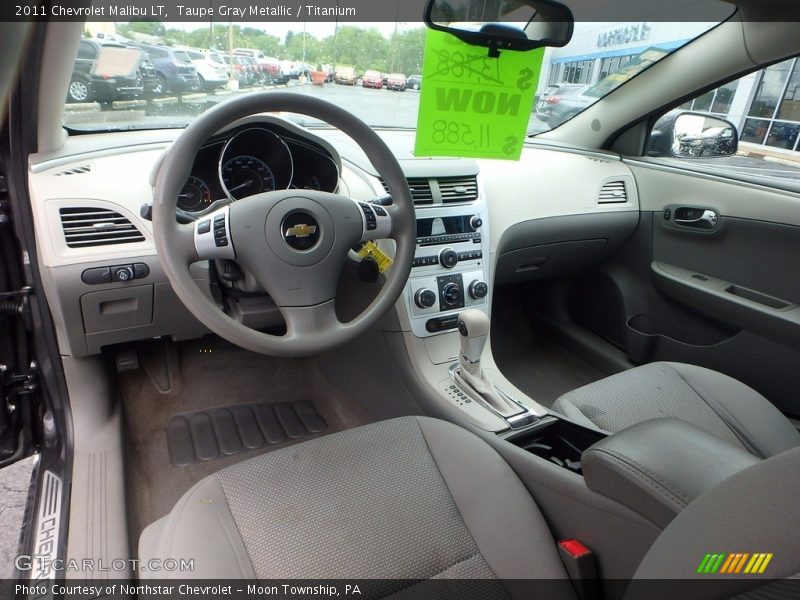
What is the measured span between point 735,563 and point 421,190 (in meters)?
1.41

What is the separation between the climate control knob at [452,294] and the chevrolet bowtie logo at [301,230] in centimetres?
66

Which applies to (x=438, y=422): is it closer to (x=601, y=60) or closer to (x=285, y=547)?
(x=285, y=547)

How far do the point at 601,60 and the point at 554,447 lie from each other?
1.51 m

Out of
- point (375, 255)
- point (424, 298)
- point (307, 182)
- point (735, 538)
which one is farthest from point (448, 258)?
point (735, 538)

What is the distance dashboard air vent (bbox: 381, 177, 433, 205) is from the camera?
172cm

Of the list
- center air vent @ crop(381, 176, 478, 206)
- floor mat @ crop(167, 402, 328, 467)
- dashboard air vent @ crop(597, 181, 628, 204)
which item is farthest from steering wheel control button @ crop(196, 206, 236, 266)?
dashboard air vent @ crop(597, 181, 628, 204)

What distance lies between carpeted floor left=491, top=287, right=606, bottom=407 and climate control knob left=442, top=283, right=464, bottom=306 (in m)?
0.87

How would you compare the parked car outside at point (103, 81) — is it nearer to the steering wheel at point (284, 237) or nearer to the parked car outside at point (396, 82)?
the steering wheel at point (284, 237)

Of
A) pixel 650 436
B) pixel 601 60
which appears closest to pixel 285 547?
pixel 650 436

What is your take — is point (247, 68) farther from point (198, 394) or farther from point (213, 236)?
point (198, 394)

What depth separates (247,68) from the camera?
1.50 metres

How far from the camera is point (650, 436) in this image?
0.98 metres

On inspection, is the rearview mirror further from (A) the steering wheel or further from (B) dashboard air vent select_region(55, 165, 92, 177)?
(B) dashboard air vent select_region(55, 165, 92, 177)

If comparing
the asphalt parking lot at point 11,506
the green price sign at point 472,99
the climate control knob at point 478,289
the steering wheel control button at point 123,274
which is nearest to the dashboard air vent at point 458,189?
the climate control knob at point 478,289
